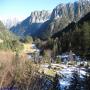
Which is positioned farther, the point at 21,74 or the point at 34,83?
the point at 21,74

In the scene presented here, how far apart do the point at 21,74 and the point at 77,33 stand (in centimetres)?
7152

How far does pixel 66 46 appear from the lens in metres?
106

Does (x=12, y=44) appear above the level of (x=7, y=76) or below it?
above

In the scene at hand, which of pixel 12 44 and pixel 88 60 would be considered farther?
pixel 12 44

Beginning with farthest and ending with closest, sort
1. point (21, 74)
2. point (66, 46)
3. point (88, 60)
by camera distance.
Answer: point (66, 46) < point (88, 60) < point (21, 74)

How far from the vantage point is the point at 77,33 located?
102 meters

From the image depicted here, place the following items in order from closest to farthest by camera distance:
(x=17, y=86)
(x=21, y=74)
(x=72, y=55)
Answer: (x=17, y=86), (x=21, y=74), (x=72, y=55)

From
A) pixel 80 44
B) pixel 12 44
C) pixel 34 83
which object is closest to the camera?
pixel 34 83

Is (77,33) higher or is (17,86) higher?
(77,33)

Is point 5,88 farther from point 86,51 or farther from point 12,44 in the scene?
point 12,44

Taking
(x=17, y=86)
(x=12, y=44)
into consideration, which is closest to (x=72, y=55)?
(x=12, y=44)

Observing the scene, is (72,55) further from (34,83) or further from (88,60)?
(34,83)

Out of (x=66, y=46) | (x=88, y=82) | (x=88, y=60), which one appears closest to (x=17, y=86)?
(x=88, y=82)

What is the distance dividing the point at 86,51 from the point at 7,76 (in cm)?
5979
